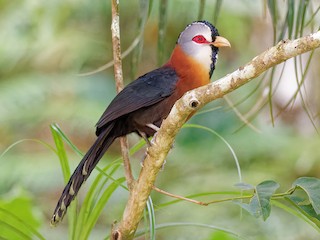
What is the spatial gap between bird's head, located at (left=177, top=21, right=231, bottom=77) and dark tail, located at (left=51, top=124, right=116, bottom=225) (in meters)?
0.30

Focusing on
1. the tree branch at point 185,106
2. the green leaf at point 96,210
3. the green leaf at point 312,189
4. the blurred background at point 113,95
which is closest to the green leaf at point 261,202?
the green leaf at point 312,189

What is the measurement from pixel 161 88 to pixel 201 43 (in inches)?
5.7

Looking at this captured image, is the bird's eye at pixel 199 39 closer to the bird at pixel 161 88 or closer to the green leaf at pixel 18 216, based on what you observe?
the bird at pixel 161 88

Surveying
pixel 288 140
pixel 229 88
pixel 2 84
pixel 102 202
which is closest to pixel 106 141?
pixel 102 202

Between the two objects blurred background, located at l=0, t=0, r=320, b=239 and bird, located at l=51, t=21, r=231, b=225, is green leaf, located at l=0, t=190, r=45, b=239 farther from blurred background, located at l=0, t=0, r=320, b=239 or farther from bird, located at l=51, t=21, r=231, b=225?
blurred background, located at l=0, t=0, r=320, b=239

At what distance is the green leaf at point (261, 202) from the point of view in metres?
1.20

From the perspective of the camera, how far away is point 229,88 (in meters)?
1.15

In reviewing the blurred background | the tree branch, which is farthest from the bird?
the blurred background

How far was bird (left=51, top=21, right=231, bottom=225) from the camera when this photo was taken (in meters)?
1.59

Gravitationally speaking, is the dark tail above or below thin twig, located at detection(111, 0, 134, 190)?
below

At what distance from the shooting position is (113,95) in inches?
164

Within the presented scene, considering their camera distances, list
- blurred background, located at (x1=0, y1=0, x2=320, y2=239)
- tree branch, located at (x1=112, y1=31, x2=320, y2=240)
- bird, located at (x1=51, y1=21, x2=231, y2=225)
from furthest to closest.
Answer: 1. blurred background, located at (x1=0, y1=0, x2=320, y2=239)
2. bird, located at (x1=51, y1=21, x2=231, y2=225)
3. tree branch, located at (x1=112, y1=31, x2=320, y2=240)

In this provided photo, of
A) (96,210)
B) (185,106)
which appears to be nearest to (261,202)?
(185,106)

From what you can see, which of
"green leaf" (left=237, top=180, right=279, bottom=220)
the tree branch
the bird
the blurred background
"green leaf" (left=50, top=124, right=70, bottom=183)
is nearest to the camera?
the tree branch
